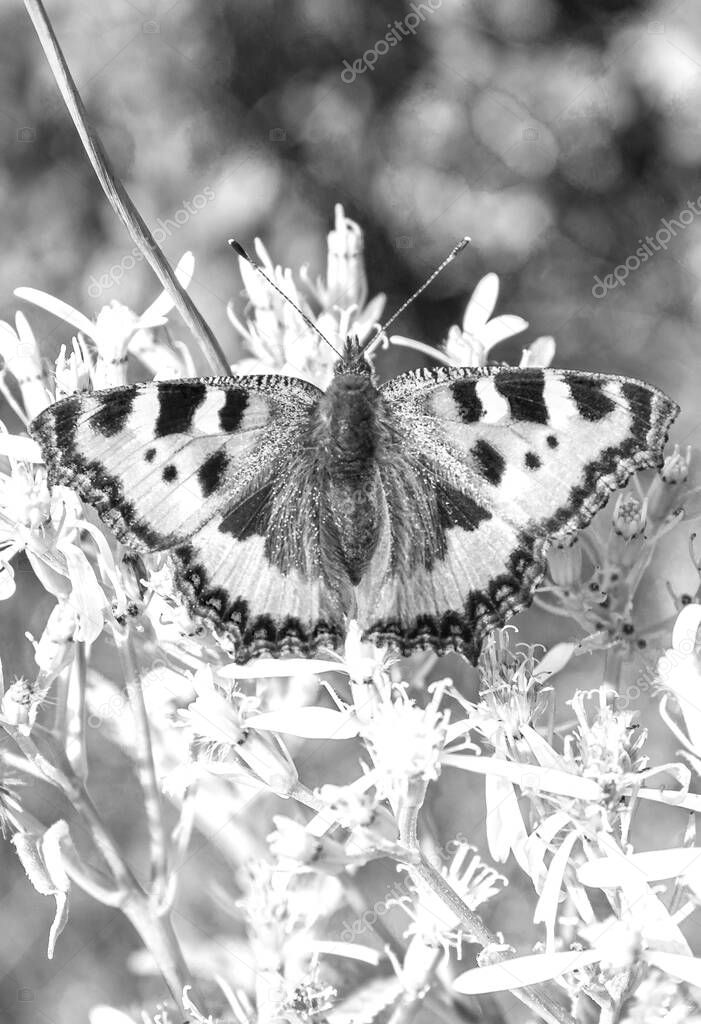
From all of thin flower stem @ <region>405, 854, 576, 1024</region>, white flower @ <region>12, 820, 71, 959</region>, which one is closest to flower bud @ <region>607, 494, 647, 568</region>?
thin flower stem @ <region>405, 854, 576, 1024</region>

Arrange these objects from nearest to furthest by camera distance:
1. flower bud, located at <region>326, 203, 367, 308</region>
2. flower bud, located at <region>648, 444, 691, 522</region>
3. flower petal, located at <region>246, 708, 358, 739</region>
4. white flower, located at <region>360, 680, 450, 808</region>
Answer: white flower, located at <region>360, 680, 450, 808</region>, flower petal, located at <region>246, 708, 358, 739</region>, flower bud, located at <region>648, 444, 691, 522</region>, flower bud, located at <region>326, 203, 367, 308</region>

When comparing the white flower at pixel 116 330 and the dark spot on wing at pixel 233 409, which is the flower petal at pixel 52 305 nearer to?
the white flower at pixel 116 330

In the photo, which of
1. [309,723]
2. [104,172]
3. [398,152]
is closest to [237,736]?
[309,723]

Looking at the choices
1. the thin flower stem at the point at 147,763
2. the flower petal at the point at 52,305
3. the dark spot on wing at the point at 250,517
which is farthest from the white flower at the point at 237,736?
the flower petal at the point at 52,305

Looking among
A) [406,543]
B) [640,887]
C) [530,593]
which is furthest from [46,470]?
[640,887]

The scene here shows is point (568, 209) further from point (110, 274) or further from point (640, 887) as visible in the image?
point (640, 887)

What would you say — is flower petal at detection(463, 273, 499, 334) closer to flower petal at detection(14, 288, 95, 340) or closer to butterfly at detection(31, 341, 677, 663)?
butterfly at detection(31, 341, 677, 663)
